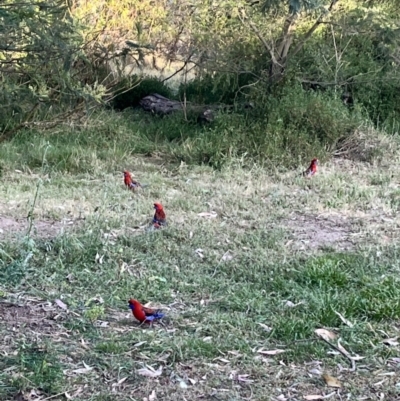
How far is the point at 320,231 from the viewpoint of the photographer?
5.61 m

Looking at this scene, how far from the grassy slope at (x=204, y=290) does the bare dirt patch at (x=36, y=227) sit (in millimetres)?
158

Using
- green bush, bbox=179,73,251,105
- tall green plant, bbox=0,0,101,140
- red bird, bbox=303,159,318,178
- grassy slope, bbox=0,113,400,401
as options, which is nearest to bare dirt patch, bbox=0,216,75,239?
grassy slope, bbox=0,113,400,401

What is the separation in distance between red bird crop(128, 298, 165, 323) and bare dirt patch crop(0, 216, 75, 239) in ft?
5.33

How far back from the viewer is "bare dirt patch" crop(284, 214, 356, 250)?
5234mm

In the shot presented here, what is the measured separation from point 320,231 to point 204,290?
1683 millimetres

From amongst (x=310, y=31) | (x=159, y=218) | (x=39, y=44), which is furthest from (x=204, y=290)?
(x=310, y=31)

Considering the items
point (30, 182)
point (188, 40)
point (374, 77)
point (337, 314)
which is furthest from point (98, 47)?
point (337, 314)

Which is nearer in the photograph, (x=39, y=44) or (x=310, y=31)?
(x=39, y=44)

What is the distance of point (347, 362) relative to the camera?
3412mm

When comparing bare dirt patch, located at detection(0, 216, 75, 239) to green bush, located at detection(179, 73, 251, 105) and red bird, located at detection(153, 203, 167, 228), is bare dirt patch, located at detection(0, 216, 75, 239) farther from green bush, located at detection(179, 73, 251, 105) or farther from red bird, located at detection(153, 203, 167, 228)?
green bush, located at detection(179, 73, 251, 105)

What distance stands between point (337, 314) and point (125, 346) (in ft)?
4.22

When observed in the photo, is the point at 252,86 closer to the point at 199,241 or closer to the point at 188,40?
the point at 188,40

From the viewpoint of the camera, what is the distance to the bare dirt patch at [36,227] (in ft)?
17.1

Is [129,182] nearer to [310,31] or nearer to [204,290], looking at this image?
[204,290]
